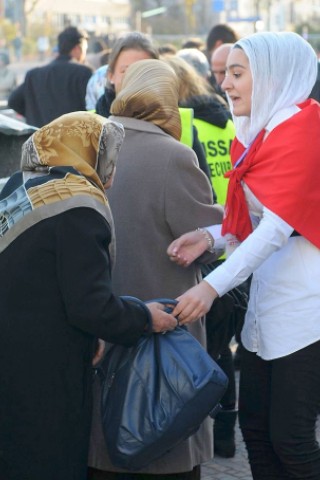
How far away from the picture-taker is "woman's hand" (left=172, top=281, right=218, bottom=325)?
332 cm

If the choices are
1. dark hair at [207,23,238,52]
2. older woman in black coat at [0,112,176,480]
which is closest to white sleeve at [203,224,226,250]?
older woman in black coat at [0,112,176,480]

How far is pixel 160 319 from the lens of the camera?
10.7 feet

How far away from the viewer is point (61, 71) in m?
8.96

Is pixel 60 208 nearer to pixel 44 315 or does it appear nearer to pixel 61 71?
pixel 44 315

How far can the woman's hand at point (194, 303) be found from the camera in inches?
131

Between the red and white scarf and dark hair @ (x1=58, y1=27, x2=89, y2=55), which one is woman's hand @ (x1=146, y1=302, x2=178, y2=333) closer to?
the red and white scarf

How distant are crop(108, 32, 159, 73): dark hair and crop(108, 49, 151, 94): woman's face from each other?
19 millimetres

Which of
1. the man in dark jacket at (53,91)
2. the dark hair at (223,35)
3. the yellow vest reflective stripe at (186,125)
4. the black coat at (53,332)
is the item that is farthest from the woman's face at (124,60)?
the dark hair at (223,35)

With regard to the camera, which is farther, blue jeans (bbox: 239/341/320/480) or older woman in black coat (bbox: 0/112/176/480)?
blue jeans (bbox: 239/341/320/480)

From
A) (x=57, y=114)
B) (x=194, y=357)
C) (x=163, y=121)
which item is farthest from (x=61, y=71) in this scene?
(x=194, y=357)

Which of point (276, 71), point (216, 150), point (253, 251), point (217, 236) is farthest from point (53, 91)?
point (253, 251)

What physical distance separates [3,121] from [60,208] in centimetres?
190

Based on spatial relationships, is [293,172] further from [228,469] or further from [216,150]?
[228,469]

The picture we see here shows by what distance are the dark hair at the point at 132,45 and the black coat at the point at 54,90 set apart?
141 inches
